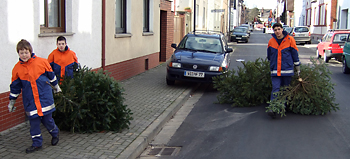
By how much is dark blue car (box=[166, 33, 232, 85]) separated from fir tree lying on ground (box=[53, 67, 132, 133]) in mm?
4314

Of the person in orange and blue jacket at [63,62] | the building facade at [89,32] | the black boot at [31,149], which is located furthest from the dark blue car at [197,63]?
the black boot at [31,149]

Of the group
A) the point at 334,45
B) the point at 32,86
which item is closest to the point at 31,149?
the point at 32,86

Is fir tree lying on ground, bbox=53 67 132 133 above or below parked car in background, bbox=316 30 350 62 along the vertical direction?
below

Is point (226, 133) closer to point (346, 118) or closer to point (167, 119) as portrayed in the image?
point (167, 119)

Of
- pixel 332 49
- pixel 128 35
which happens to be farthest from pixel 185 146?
pixel 332 49

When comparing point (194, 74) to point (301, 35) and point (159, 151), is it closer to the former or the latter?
point (159, 151)

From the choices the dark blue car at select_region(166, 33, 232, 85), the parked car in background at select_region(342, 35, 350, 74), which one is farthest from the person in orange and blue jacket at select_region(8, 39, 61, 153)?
the parked car in background at select_region(342, 35, 350, 74)

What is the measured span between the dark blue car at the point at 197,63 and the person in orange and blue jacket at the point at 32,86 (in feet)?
18.3

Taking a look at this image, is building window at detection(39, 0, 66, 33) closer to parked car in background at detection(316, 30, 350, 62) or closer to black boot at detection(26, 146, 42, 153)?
black boot at detection(26, 146, 42, 153)

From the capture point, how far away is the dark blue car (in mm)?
10430

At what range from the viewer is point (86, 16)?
9336 mm

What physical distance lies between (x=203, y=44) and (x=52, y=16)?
5094 millimetres

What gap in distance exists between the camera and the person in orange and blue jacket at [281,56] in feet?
23.2

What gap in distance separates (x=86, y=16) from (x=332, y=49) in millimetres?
12947
